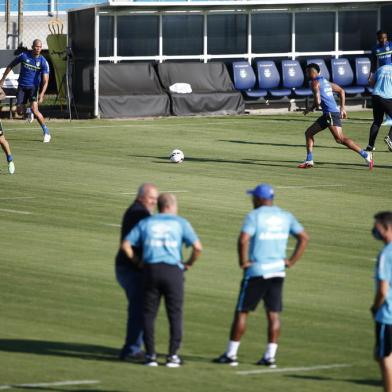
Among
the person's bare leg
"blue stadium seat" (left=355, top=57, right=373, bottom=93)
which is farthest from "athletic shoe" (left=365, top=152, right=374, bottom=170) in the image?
the person's bare leg

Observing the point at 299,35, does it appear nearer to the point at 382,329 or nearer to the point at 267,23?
the point at 267,23

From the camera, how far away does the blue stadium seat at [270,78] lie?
A: 41322 mm

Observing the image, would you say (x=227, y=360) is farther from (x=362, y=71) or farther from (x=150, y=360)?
(x=362, y=71)

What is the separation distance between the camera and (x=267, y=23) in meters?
43.0

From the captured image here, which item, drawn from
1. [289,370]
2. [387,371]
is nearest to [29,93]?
[289,370]

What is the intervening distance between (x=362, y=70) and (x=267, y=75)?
11.7 ft

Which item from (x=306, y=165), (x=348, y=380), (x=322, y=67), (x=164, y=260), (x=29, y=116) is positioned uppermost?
(x=322, y=67)

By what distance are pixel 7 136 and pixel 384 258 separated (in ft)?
78.6

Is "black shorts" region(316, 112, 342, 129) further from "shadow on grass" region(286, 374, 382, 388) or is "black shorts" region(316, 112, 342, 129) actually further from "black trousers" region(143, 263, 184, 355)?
"shadow on grass" region(286, 374, 382, 388)

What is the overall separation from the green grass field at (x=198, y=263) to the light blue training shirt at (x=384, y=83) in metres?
1.46

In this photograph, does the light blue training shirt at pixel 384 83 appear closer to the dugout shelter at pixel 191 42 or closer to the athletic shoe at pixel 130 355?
the dugout shelter at pixel 191 42

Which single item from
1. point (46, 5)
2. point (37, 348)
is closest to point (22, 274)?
point (37, 348)

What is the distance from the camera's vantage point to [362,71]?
43188 mm

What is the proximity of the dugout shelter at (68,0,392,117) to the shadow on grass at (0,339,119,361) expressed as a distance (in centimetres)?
2553
